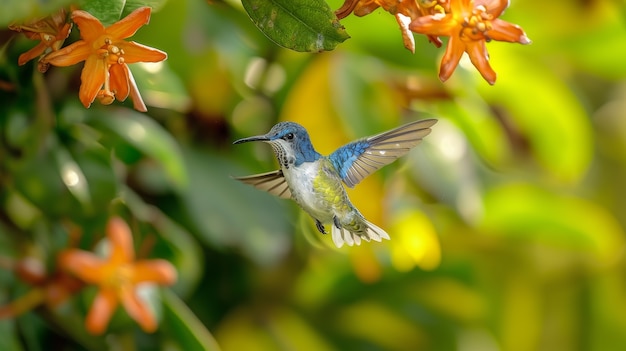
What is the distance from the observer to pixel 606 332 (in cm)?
242

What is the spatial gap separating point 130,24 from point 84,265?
1.67ft

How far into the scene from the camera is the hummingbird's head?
43 centimetres

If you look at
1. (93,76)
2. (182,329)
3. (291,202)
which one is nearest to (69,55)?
(93,76)

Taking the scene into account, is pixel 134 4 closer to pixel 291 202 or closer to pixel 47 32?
pixel 47 32

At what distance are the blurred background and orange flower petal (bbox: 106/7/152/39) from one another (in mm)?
→ 63

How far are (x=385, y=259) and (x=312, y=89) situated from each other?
511 mm

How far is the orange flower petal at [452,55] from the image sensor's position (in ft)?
1.56

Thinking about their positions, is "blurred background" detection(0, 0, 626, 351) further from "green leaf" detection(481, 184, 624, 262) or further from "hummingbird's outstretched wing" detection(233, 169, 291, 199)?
"hummingbird's outstretched wing" detection(233, 169, 291, 199)

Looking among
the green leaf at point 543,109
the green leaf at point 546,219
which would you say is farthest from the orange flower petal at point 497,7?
the green leaf at point 546,219

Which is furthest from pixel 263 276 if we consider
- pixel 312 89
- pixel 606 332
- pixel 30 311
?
pixel 606 332

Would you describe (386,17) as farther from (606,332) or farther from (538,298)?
(606,332)

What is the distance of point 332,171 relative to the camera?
1.70ft

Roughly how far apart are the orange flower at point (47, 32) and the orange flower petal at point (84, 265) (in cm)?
45

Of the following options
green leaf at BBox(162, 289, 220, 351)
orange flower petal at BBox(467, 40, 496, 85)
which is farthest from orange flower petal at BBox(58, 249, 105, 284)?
orange flower petal at BBox(467, 40, 496, 85)
